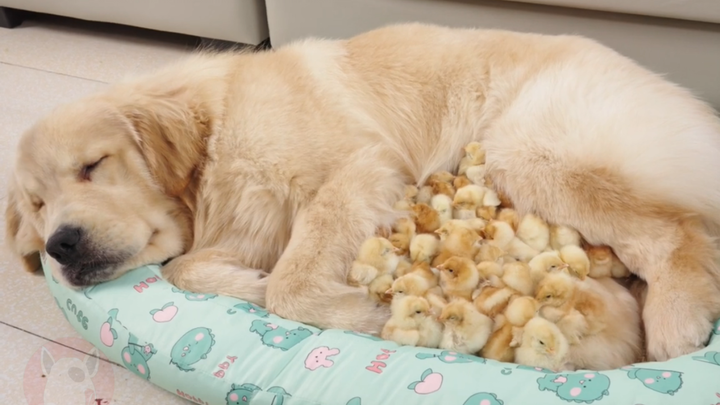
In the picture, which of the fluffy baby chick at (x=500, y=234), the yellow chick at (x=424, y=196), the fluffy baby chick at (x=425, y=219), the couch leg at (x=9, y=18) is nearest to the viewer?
the fluffy baby chick at (x=500, y=234)

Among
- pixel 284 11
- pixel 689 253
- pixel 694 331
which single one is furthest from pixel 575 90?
pixel 284 11

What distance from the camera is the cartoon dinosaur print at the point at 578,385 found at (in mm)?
1280

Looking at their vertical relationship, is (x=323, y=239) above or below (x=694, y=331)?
above

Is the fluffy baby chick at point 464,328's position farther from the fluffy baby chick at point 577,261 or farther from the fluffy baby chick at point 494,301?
the fluffy baby chick at point 577,261

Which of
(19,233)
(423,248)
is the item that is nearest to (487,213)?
(423,248)

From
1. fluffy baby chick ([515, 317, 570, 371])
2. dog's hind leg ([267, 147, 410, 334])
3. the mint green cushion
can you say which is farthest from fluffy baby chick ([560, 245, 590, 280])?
dog's hind leg ([267, 147, 410, 334])

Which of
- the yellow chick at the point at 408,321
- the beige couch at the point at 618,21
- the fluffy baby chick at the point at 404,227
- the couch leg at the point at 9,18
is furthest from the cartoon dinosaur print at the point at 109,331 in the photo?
the couch leg at the point at 9,18

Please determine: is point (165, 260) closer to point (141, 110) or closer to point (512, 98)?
point (141, 110)

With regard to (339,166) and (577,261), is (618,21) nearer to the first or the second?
(577,261)

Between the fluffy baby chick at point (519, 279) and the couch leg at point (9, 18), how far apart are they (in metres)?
4.18

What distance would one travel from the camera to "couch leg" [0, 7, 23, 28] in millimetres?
4176

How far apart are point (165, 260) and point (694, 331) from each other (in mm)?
1548

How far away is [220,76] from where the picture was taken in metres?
1.95

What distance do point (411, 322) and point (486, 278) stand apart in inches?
11.1
